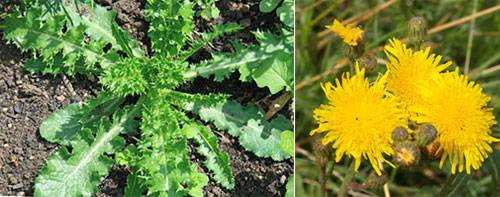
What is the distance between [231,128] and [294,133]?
0.17 meters

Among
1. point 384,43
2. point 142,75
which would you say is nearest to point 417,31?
point 384,43

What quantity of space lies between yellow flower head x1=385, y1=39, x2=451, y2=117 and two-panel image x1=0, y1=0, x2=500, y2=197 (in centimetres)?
29

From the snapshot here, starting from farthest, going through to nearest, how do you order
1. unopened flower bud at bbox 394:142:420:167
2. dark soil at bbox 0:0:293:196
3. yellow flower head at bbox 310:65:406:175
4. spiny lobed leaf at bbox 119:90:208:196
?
dark soil at bbox 0:0:293:196, spiny lobed leaf at bbox 119:90:208:196, yellow flower head at bbox 310:65:406:175, unopened flower bud at bbox 394:142:420:167

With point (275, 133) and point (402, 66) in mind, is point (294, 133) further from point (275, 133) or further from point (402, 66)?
point (402, 66)

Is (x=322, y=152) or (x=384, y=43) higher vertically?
(x=384, y=43)

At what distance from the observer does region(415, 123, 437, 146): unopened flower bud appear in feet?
3.76

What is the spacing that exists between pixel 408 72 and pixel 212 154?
0.60 m

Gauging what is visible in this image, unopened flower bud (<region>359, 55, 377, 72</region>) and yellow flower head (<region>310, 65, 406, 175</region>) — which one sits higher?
unopened flower bud (<region>359, 55, 377, 72</region>)

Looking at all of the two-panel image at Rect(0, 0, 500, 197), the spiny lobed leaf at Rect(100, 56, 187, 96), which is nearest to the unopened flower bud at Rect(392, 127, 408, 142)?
the two-panel image at Rect(0, 0, 500, 197)

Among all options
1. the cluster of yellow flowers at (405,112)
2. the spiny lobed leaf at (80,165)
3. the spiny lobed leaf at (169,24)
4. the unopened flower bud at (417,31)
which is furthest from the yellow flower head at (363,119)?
the spiny lobed leaf at (80,165)

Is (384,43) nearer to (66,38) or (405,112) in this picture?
(405,112)

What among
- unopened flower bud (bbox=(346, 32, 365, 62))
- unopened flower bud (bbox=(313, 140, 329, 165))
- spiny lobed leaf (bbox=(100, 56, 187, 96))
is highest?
unopened flower bud (bbox=(346, 32, 365, 62))

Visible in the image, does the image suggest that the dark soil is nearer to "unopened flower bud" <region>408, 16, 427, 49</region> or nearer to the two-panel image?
the two-panel image

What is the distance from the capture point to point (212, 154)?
1683 mm
